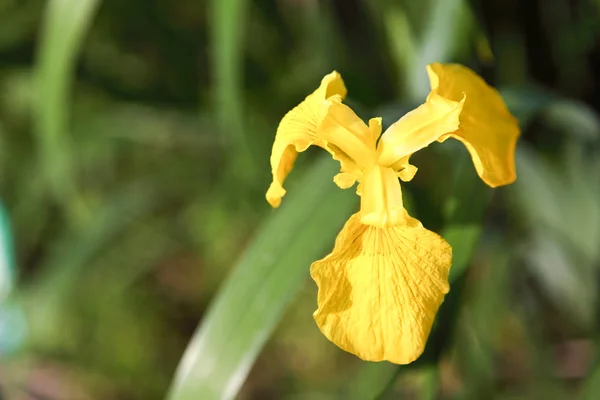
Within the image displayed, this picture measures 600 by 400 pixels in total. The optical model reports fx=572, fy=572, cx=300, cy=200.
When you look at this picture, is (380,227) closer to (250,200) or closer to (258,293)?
(258,293)

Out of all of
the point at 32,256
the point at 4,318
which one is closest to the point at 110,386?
the point at 4,318

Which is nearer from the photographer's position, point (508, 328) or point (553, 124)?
point (553, 124)

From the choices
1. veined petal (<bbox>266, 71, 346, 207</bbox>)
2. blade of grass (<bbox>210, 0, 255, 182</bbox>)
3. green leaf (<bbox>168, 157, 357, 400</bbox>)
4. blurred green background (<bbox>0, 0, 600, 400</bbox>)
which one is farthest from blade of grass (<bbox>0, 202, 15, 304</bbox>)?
veined petal (<bbox>266, 71, 346, 207</bbox>)

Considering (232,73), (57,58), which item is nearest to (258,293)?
(232,73)

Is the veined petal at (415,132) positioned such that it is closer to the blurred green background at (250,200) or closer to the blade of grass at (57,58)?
the blurred green background at (250,200)

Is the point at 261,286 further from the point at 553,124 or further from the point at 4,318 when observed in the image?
the point at 4,318

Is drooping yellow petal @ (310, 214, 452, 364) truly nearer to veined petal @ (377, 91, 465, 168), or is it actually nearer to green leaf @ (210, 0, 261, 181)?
veined petal @ (377, 91, 465, 168)

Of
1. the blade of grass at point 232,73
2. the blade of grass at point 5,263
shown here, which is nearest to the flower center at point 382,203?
the blade of grass at point 232,73
